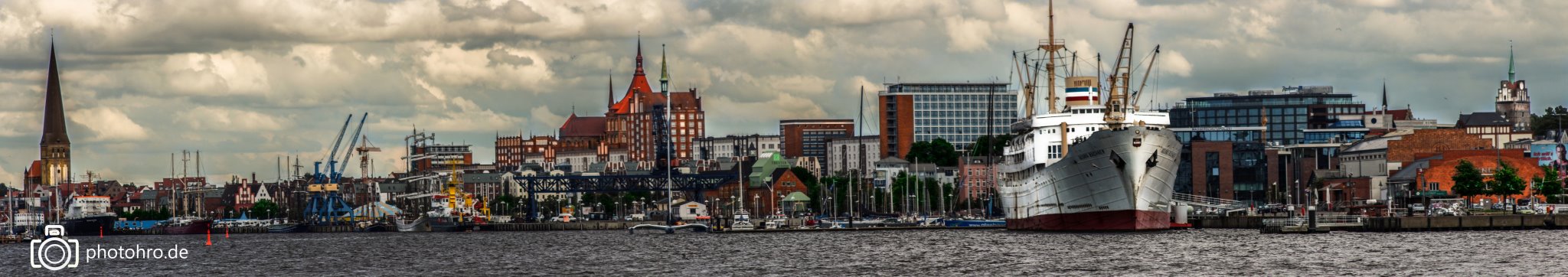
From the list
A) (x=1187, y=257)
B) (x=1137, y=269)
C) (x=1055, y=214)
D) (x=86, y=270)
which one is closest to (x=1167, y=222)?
(x=1055, y=214)

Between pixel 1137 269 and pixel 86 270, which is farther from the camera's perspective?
pixel 86 270

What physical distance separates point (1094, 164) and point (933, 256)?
55.8 feet

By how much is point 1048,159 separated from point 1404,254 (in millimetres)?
33636

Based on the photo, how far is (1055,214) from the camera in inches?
4833

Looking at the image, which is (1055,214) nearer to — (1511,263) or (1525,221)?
(1525,221)

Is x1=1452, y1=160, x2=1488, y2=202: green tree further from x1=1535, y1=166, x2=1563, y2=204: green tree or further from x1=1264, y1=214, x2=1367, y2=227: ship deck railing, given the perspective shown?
x1=1264, y1=214, x2=1367, y2=227: ship deck railing

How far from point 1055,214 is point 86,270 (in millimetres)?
53165

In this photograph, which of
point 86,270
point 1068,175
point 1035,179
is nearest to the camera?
point 86,270

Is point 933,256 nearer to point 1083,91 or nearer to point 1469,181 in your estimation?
point 1083,91

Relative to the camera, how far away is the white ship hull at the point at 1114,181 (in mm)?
114500

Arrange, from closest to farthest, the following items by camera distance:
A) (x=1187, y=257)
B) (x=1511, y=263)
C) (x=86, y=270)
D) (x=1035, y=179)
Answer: (x=1511, y=263), (x=1187, y=257), (x=86, y=270), (x=1035, y=179)

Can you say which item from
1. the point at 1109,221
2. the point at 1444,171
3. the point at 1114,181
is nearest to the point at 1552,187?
the point at 1444,171

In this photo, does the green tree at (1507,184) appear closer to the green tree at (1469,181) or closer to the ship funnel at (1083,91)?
the green tree at (1469,181)

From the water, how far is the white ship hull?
1819 mm
